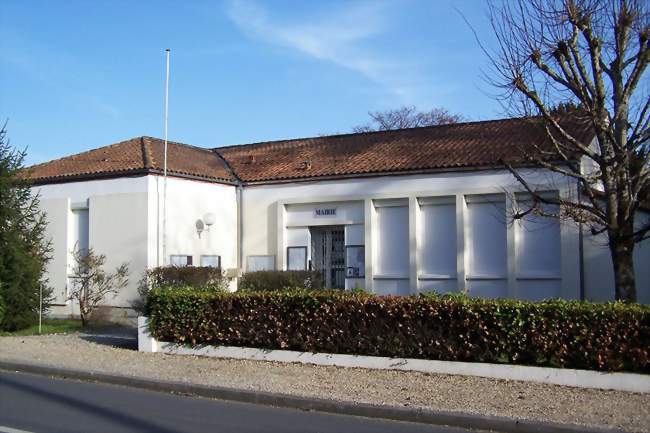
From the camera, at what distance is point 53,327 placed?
20.9 m

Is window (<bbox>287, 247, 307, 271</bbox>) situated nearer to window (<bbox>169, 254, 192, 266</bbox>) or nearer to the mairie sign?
the mairie sign

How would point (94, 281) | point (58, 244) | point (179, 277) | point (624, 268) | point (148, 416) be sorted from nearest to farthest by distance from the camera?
1. point (148, 416)
2. point (624, 268)
3. point (179, 277)
4. point (94, 281)
5. point (58, 244)

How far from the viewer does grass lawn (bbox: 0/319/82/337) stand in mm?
19750

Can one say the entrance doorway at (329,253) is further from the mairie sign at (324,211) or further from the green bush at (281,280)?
the green bush at (281,280)

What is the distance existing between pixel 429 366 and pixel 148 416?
503cm

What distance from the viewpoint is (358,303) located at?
13.2 m

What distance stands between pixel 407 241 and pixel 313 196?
12.7ft

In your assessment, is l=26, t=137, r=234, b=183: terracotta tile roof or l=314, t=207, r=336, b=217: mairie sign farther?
l=314, t=207, r=336, b=217: mairie sign

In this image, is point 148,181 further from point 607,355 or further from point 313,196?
point 607,355

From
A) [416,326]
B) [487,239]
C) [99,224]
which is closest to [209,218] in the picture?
[99,224]

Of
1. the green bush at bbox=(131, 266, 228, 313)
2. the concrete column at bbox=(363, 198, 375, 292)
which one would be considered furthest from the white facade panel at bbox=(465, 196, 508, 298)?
the green bush at bbox=(131, 266, 228, 313)

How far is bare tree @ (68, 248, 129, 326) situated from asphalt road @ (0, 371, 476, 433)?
34.2ft

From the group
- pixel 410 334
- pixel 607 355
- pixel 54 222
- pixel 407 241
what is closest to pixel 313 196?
pixel 407 241

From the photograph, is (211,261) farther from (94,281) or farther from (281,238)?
(94,281)
